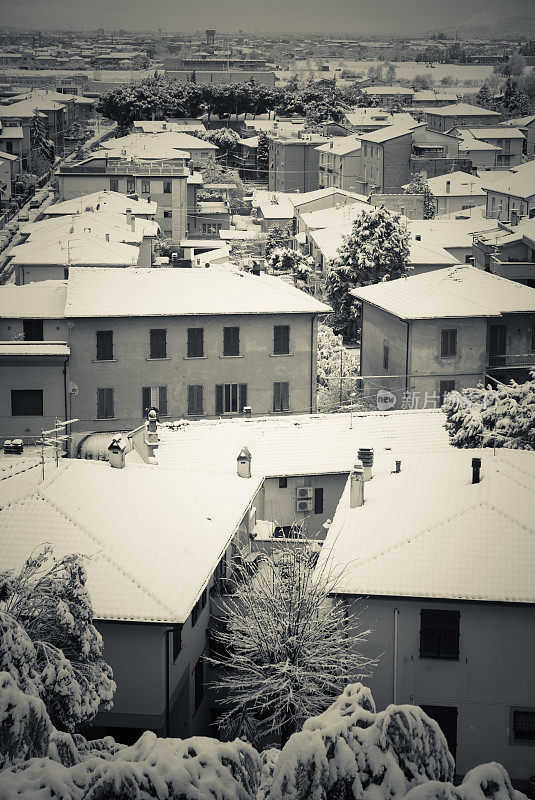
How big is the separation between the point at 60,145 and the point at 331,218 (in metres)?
41.2

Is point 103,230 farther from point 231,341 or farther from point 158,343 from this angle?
point 231,341

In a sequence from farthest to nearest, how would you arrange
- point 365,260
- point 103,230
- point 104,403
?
point 365,260 < point 103,230 < point 104,403

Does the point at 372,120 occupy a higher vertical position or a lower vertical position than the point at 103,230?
higher

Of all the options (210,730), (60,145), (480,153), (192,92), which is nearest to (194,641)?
(210,730)

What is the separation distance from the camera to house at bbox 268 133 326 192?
75.8 m

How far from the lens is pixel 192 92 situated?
98.3 m

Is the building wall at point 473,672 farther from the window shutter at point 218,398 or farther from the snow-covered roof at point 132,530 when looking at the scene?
the window shutter at point 218,398

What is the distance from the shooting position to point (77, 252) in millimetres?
37375

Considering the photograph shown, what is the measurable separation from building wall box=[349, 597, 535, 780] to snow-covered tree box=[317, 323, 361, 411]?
16.0 m

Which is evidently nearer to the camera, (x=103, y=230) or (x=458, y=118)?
(x=103, y=230)

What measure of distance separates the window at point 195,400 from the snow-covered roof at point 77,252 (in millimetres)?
8170

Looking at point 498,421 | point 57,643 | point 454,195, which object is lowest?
point 454,195

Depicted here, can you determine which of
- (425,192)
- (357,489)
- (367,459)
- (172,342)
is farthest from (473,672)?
(425,192)

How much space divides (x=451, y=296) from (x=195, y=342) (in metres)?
7.41
